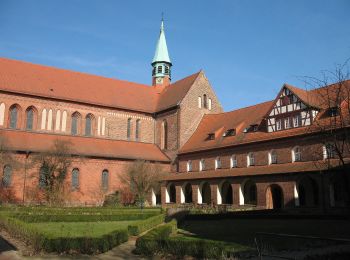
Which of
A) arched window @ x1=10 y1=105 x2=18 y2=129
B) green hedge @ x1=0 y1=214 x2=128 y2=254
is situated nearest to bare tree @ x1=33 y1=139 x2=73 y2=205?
arched window @ x1=10 y1=105 x2=18 y2=129

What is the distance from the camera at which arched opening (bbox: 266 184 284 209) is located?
1362 inches

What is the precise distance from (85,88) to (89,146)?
9341 millimetres

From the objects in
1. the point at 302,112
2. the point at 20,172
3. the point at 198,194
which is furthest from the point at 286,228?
the point at 20,172

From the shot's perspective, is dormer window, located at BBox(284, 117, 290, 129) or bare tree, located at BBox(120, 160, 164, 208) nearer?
dormer window, located at BBox(284, 117, 290, 129)

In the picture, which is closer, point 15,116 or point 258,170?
point 258,170

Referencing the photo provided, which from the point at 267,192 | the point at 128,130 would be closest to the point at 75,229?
the point at 267,192

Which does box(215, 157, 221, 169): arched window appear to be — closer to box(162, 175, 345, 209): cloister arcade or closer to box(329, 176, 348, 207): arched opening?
A: box(162, 175, 345, 209): cloister arcade

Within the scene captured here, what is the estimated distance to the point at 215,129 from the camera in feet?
152

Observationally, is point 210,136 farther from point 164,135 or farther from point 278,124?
point 278,124

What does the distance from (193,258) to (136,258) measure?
2.04m

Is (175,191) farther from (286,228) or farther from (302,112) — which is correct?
(286,228)

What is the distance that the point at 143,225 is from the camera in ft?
71.8

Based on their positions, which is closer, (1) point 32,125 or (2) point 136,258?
(2) point 136,258

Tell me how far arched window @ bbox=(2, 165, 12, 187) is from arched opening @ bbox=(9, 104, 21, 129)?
6.61 m
